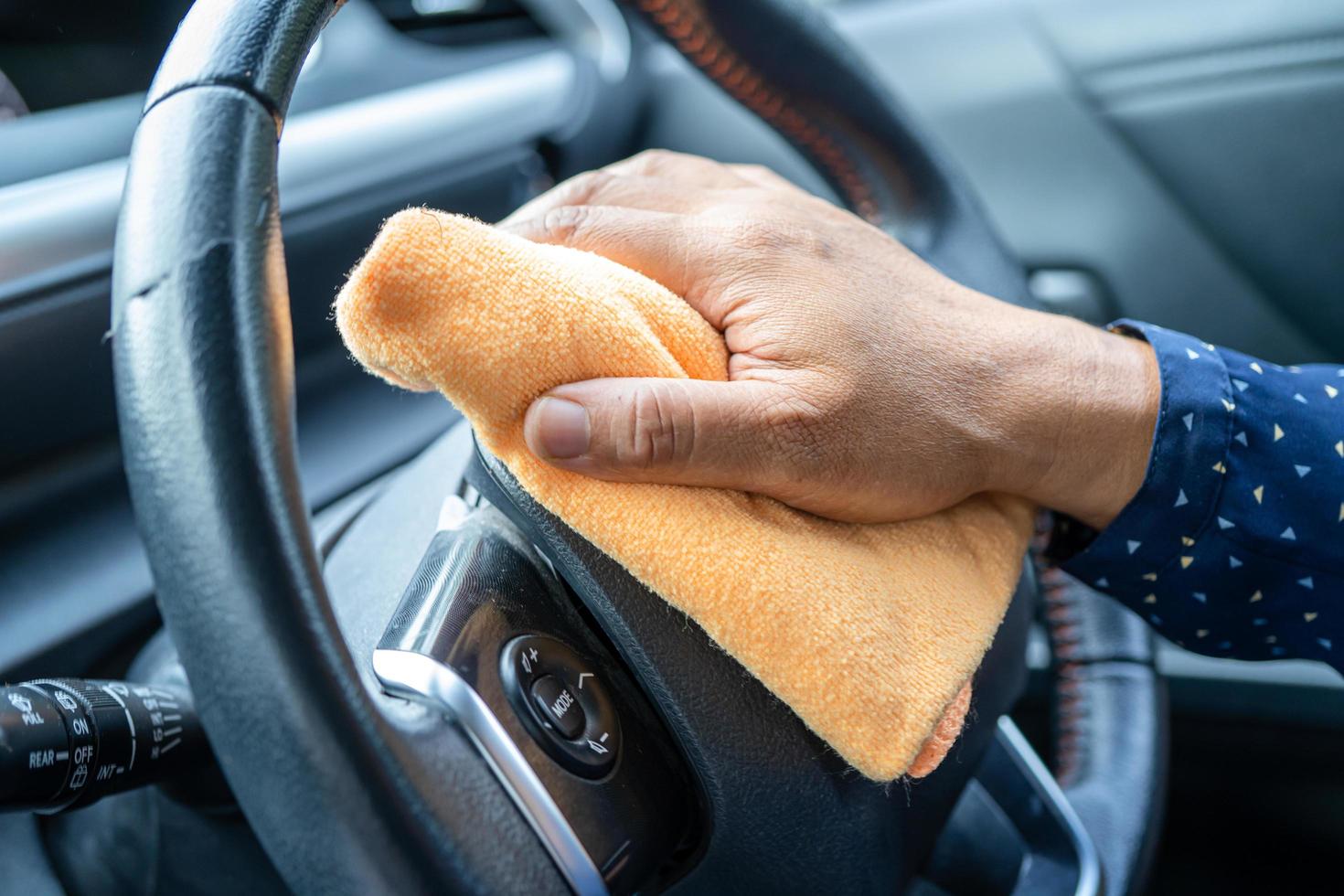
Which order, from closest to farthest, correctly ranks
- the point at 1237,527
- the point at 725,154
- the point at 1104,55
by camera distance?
the point at 1237,527 < the point at 1104,55 < the point at 725,154

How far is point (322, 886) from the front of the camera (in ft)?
1.02

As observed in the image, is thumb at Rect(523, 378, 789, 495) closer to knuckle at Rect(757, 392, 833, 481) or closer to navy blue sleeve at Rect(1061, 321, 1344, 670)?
knuckle at Rect(757, 392, 833, 481)

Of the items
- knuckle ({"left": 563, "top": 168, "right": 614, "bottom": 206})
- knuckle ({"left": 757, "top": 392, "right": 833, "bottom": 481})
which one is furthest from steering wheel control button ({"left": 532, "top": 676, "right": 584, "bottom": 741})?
knuckle ({"left": 563, "top": 168, "right": 614, "bottom": 206})

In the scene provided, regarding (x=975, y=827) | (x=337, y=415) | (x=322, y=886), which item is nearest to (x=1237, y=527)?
(x=975, y=827)

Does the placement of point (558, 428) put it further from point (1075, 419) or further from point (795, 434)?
point (1075, 419)

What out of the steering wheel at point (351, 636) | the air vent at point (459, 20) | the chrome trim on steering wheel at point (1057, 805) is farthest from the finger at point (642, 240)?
the air vent at point (459, 20)

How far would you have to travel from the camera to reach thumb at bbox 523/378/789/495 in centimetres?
38

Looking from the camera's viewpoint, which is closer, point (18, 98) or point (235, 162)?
point (235, 162)

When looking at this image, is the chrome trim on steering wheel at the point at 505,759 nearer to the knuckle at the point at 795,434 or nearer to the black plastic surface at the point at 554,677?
the black plastic surface at the point at 554,677

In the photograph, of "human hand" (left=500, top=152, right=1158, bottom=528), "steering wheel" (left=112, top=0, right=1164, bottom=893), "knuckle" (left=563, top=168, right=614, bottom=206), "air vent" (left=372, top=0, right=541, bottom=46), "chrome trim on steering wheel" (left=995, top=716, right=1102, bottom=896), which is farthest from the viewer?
"air vent" (left=372, top=0, right=541, bottom=46)

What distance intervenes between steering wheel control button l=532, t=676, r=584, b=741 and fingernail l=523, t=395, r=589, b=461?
0.10m

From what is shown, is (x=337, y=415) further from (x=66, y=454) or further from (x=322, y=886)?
(x=322, y=886)

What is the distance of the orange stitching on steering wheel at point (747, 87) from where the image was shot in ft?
2.01

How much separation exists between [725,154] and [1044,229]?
16.1 inches
